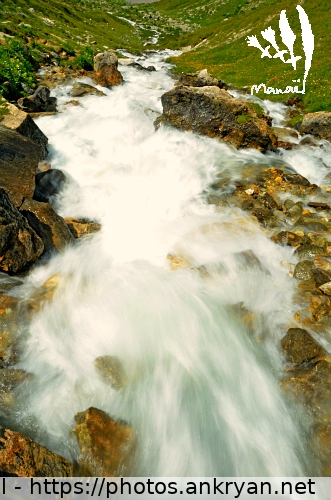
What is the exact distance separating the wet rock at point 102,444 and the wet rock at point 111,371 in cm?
72

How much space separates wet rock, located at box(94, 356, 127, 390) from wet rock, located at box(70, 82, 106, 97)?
2106cm

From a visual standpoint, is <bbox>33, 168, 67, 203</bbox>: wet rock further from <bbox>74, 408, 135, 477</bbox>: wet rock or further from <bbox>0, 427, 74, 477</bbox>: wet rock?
<bbox>0, 427, 74, 477</bbox>: wet rock

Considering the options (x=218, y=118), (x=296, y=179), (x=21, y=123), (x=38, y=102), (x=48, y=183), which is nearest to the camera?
(x=21, y=123)

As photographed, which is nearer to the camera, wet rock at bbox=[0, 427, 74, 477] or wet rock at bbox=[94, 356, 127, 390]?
wet rock at bbox=[0, 427, 74, 477]

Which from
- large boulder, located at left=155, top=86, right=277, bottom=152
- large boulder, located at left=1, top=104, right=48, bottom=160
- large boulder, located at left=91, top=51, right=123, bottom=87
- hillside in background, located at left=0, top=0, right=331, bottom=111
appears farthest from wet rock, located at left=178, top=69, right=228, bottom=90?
large boulder, located at left=1, top=104, right=48, bottom=160

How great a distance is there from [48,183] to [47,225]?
3.65 metres

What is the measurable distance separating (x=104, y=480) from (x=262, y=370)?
12.4 feet

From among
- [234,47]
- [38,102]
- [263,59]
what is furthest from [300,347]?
[234,47]

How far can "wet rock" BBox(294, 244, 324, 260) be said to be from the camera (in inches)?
348

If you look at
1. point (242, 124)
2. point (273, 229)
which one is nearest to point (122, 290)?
point (273, 229)

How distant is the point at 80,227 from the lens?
10.4 metres

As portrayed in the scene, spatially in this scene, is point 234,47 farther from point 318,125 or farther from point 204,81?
point 318,125

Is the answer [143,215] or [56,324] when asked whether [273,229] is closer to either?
[143,215]

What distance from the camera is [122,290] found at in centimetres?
806
